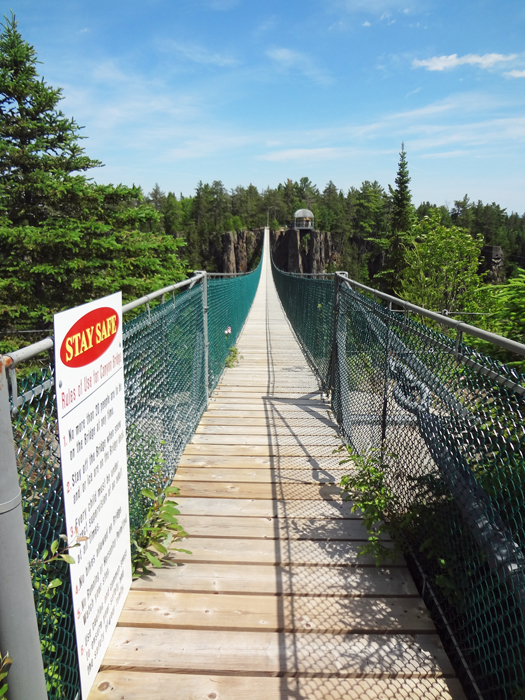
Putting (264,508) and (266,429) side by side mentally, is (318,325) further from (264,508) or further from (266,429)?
(264,508)

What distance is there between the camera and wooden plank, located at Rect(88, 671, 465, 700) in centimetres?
172

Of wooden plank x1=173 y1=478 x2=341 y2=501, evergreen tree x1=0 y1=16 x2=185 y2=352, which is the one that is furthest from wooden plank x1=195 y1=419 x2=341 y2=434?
evergreen tree x1=0 y1=16 x2=185 y2=352

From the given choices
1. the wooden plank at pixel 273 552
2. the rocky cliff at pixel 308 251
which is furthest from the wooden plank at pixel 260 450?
the rocky cliff at pixel 308 251

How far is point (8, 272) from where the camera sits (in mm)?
15695

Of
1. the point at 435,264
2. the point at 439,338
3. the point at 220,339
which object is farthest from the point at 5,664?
the point at 435,264

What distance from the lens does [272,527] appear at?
9.30ft

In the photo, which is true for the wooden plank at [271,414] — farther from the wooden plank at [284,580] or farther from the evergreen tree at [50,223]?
the evergreen tree at [50,223]

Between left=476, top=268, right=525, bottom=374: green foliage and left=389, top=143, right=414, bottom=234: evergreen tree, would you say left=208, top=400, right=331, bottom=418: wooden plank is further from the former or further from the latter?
left=389, top=143, right=414, bottom=234: evergreen tree

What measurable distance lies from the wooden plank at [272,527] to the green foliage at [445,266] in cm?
1774

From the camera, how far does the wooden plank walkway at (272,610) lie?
178cm

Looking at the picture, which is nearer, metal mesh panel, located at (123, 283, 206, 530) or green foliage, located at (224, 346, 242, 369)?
metal mesh panel, located at (123, 283, 206, 530)

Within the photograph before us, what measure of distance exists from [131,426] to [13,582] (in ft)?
4.33

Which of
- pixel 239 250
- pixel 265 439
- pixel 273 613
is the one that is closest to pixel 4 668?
pixel 273 613

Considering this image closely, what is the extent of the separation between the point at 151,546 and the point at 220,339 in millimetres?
4287
